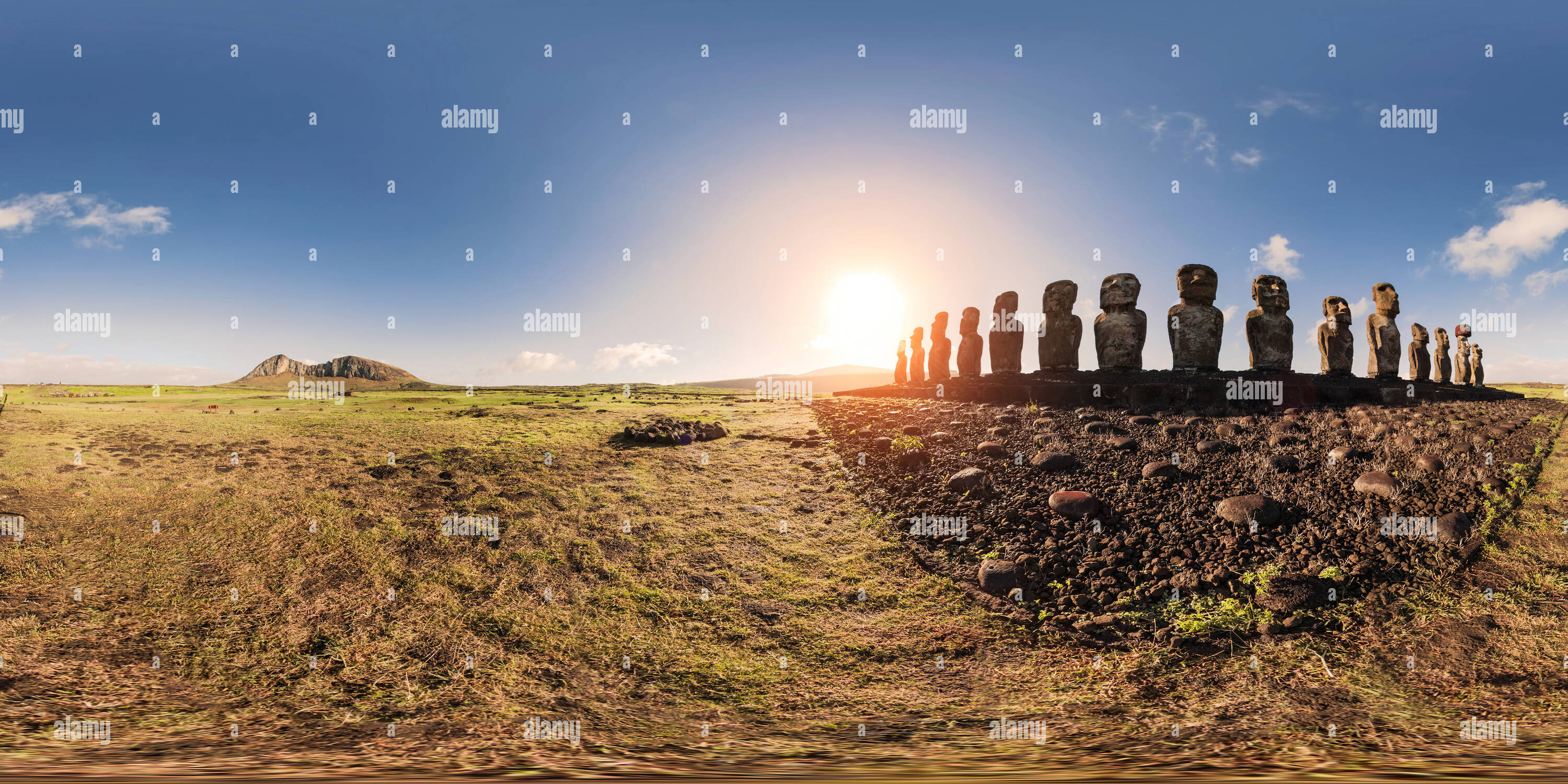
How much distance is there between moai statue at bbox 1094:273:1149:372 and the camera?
606 inches

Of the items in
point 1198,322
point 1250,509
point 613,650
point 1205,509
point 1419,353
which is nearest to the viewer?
point 613,650

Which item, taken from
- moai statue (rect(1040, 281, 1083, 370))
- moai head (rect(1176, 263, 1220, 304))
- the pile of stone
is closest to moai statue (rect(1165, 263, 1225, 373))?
moai head (rect(1176, 263, 1220, 304))

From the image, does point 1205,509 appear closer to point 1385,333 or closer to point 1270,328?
point 1270,328

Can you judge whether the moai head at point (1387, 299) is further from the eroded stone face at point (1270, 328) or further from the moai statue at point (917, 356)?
the moai statue at point (917, 356)

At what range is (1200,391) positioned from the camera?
535 inches

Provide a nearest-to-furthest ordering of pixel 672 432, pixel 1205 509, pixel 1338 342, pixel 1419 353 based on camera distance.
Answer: pixel 1205 509, pixel 672 432, pixel 1338 342, pixel 1419 353

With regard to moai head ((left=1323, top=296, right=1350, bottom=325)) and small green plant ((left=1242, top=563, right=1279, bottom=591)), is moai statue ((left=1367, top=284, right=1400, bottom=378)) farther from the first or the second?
small green plant ((left=1242, top=563, right=1279, bottom=591))

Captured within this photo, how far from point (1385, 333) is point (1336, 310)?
1.96 meters

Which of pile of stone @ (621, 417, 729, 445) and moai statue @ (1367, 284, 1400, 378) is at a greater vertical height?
moai statue @ (1367, 284, 1400, 378)

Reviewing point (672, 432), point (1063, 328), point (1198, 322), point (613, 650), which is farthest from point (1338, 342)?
point (613, 650)

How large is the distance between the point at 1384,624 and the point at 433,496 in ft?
36.3

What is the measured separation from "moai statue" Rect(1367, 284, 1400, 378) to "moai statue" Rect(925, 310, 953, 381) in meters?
13.0

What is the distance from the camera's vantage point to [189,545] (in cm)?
649

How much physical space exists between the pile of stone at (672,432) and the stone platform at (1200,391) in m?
7.56
